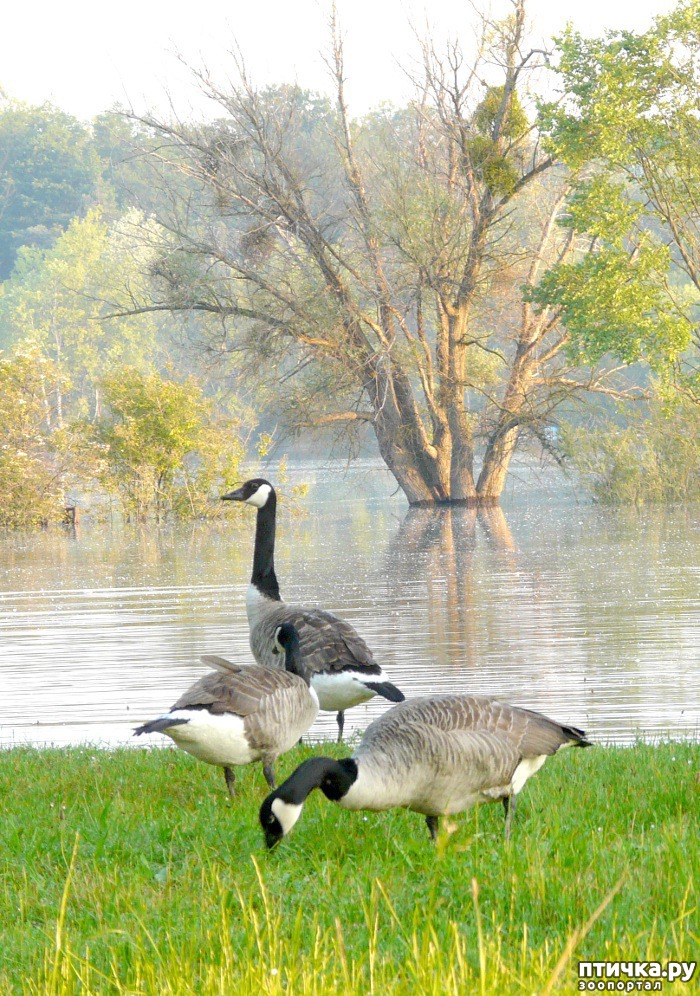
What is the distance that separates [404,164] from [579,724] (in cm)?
3905

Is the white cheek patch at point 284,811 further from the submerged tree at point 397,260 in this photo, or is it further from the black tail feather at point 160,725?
the submerged tree at point 397,260

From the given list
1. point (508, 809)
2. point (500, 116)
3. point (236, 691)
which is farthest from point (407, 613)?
point (500, 116)

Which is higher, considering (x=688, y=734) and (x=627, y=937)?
(x=627, y=937)

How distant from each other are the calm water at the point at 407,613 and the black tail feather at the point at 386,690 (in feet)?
6.16

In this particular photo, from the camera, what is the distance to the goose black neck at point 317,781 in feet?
16.3

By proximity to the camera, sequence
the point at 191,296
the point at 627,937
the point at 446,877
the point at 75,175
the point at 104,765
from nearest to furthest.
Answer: the point at 627,937
the point at 446,877
the point at 104,765
the point at 191,296
the point at 75,175

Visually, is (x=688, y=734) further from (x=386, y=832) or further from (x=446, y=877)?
(x=446, y=877)

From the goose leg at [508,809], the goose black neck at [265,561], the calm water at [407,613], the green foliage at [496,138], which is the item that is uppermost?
the green foliage at [496,138]

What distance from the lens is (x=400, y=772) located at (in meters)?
5.38

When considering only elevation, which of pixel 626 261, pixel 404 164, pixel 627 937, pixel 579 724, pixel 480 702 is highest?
pixel 404 164

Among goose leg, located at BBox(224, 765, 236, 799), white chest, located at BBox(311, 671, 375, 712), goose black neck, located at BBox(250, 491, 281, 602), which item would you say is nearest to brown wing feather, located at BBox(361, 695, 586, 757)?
goose leg, located at BBox(224, 765, 236, 799)

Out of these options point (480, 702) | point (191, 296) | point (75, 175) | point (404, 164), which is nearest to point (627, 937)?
point (480, 702)

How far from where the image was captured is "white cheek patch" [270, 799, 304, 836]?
502cm

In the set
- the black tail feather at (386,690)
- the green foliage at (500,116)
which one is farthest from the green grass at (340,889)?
the green foliage at (500,116)
